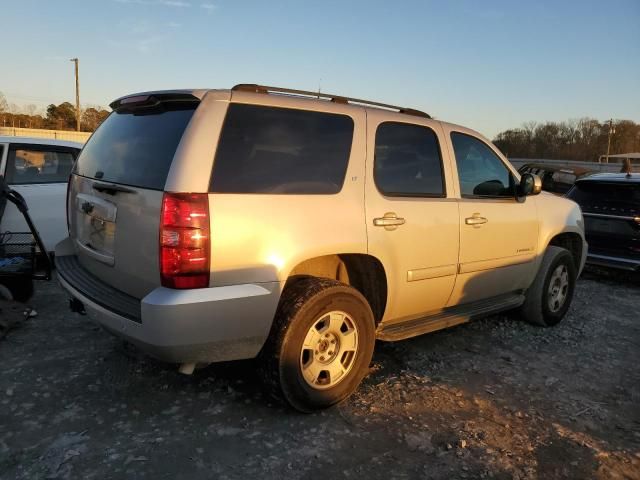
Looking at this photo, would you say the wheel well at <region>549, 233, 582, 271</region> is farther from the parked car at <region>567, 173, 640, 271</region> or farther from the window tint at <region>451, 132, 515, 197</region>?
the parked car at <region>567, 173, 640, 271</region>

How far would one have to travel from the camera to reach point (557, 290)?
17.6 feet

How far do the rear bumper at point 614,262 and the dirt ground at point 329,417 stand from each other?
276 cm

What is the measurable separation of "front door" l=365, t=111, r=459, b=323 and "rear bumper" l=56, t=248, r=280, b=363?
3.03 feet

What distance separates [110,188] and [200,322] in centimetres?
102

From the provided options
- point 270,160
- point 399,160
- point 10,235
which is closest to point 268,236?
point 270,160

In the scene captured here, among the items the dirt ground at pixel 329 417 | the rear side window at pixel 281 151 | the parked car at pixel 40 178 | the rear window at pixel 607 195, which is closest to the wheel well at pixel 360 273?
the rear side window at pixel 281 151

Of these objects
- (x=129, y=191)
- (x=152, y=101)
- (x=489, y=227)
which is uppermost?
(x=152, y=101)

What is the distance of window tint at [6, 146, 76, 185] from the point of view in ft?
19.9

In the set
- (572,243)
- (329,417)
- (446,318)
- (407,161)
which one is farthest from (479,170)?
(329,417)

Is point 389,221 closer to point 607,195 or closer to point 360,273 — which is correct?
point 360,273

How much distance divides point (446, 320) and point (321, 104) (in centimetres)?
193

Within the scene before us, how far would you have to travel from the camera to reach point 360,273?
363cm

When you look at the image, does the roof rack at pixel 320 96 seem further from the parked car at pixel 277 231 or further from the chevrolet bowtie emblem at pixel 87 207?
the chevrolet bowtie emblem at pixel 87 207

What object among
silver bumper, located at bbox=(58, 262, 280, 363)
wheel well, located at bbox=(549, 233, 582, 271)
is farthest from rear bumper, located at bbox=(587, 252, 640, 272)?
silver bumper, located at bbox=(58, 262, 280, 363)
